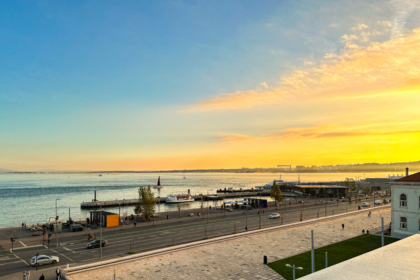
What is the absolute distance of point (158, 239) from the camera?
4866cm

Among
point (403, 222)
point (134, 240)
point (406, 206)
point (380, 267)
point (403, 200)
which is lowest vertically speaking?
point (134, 240)

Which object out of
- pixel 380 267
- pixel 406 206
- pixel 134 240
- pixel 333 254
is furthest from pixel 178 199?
pixel 380 267

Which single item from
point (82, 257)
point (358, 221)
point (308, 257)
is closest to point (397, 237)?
point (358, 221)

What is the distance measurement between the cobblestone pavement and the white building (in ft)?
22.8

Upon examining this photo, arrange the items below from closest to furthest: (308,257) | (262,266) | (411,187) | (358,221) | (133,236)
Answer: (262,266) < (308,257) < (411,187) < (133,236) < (358,221)

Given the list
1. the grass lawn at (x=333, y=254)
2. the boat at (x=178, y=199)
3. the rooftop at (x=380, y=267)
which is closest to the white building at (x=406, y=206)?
the grass lawn at (x=333, y=254)

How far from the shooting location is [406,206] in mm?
47625

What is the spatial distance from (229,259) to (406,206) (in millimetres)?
30479

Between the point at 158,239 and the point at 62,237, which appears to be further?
the point at 62,237

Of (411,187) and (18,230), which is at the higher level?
(411,187)

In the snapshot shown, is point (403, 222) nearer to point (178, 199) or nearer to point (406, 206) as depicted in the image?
point (406, 206)

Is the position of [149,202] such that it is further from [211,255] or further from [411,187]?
[411,187]

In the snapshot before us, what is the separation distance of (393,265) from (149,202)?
55.2 meters

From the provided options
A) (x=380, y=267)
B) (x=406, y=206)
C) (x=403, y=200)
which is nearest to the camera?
(x=380, y=267)
